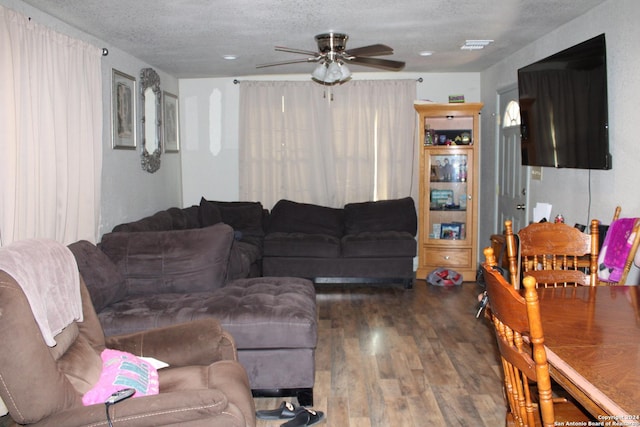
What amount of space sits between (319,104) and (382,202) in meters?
1.39

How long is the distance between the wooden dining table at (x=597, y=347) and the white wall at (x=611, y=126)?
1.45 metres

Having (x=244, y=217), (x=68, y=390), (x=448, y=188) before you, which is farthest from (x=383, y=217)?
(x=68, y=390)

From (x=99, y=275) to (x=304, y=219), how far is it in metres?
3.27

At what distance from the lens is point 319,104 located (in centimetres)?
692

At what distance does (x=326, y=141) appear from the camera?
6.94 m

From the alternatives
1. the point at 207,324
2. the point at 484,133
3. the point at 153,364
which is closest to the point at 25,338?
the point at 153,364

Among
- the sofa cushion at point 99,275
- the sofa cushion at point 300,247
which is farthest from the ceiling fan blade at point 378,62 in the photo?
the sofa cushion at point 99,275

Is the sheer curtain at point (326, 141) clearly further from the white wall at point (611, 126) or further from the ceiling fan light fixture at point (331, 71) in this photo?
the ceiling fan light fixture at point (331, 71)

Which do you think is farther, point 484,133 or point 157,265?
point 484,133

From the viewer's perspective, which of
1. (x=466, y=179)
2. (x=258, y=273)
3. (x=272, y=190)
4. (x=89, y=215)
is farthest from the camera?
(x=272, y=190)

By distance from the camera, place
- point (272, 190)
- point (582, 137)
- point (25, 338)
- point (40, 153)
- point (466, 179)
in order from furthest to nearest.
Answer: point (272, 190) → point (466, 179) → point (582, 137) → point (40, 153) → point (25, 338)

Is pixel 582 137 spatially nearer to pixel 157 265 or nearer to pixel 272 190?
pixel 157 265

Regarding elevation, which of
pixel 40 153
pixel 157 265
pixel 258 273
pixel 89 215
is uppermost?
pixel 40 153

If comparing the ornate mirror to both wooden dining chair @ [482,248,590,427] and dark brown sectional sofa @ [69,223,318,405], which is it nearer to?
dark brown sectional sofa @ [69,223,318,405]
